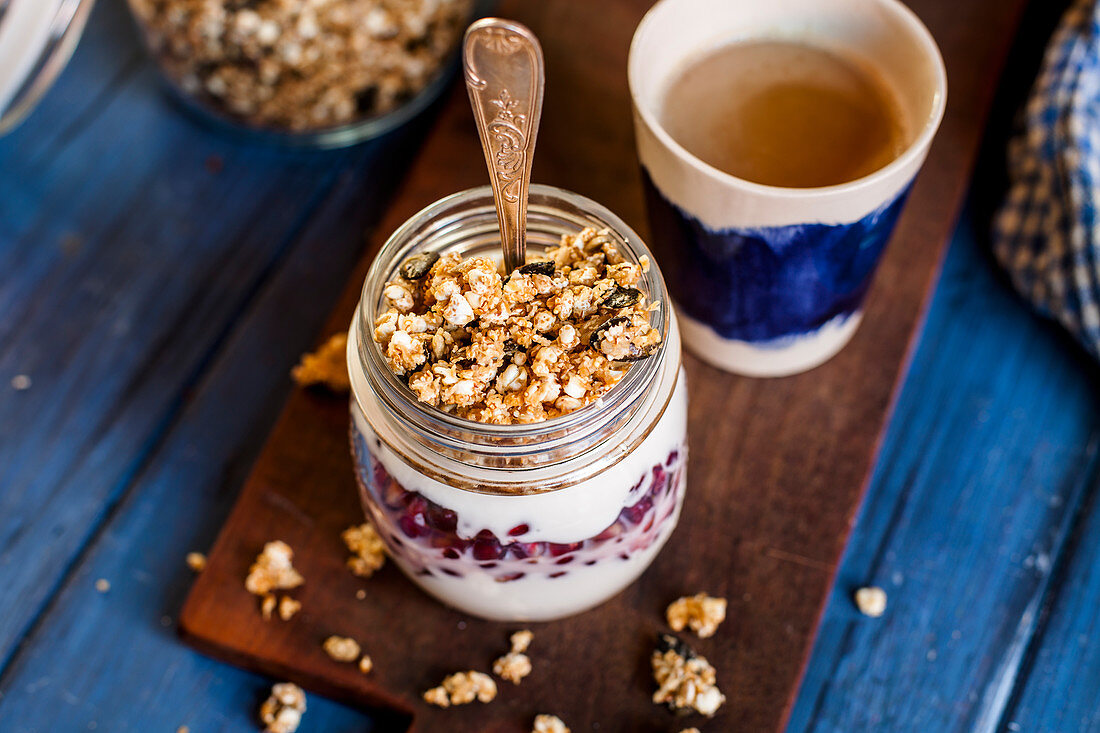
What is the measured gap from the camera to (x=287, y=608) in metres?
0.79

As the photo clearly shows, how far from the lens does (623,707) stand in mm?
755

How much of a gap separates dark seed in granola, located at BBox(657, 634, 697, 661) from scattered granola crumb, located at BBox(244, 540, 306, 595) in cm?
28

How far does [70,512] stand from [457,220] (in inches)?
18.7

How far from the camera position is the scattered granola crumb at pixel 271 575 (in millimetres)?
793

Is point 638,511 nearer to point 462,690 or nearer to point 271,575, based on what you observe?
point 462,690

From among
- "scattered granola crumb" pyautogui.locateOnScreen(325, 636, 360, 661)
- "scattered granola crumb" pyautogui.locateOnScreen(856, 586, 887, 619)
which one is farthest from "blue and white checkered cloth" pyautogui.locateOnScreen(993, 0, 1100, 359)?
"scattered granola crumb" pyautogui.locateOnScreen(325, 636, 360, 661)

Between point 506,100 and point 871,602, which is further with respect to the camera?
point 871,602

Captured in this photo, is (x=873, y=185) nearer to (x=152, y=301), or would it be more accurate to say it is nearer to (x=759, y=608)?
(x=759, y=608)

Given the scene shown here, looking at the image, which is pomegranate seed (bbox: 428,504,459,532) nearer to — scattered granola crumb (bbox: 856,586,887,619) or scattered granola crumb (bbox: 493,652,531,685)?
scattered granola crumb (bbox: 493,652,531,685)

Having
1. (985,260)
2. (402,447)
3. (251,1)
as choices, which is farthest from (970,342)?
(251,1)

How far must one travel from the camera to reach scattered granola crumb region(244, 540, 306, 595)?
0.79 m

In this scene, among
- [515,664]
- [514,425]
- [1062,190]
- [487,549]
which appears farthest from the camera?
[1062,190]

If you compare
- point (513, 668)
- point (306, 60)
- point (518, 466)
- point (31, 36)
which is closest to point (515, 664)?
point (513, 668)

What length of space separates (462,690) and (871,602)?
0.34m
